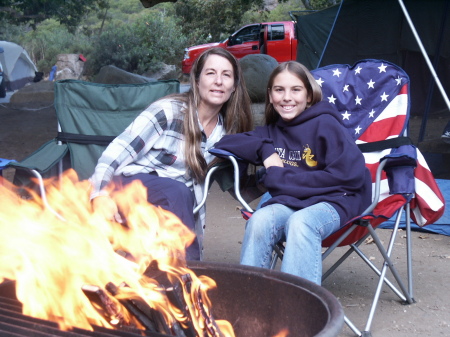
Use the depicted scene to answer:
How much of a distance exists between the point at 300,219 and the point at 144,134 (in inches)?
31.4

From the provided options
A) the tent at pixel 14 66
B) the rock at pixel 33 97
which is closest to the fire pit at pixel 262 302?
the rock at pixel 33 97

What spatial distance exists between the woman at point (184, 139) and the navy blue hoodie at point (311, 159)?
0.42 ft

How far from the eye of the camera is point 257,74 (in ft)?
20.2

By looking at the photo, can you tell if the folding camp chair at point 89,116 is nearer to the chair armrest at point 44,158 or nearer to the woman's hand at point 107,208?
the chair armrest at point 44,158

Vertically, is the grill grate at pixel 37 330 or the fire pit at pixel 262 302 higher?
the grill grate at pixel 37 330

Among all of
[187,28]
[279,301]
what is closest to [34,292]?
[279,301]

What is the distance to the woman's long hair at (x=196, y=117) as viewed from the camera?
2617mm

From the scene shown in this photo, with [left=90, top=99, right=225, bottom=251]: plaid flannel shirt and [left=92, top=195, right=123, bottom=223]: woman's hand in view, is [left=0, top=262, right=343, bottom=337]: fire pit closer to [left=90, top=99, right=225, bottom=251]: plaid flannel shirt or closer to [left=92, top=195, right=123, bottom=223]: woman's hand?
[left=92, top=195, right=123, bottom=223]: woman's hand

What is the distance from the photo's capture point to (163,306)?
1495mm

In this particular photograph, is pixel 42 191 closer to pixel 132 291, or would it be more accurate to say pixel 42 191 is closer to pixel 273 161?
pixel 273 161

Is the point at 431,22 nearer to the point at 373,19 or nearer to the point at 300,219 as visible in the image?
the point at 373,19

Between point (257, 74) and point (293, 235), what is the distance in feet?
13.8

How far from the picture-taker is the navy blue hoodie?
2.39 meters

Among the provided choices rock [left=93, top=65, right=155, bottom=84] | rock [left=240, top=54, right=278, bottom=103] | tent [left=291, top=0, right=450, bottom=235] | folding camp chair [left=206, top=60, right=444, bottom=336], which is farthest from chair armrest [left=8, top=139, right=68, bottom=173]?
rock [left=93, top=65, right=155, bottom=84]
